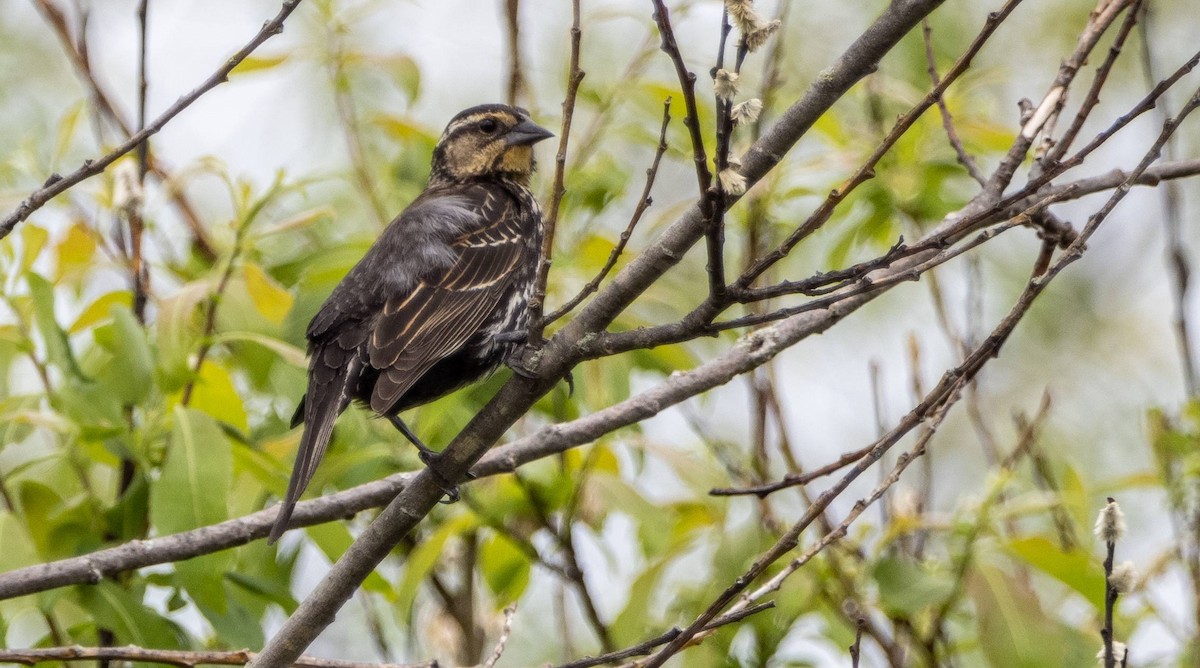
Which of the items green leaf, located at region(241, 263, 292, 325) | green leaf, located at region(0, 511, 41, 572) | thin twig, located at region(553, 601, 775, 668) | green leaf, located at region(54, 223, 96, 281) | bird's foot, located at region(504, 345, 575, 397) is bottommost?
thin twig, located at region(553, 601, 775, 668)

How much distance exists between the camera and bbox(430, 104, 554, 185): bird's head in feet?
15.8

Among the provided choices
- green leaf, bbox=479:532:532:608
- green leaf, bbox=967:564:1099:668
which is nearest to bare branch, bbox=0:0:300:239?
green leaf, bbox=479:532:532:608

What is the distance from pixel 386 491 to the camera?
340 centimetres

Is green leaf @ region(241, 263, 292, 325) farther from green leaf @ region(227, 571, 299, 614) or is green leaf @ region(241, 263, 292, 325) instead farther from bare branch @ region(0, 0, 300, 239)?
bare branch @ region(0, 0, 300, 239)

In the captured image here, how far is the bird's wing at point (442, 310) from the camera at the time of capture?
3.64 meters

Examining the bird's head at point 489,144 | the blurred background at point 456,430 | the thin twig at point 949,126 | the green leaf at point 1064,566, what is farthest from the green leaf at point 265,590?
the thin twig at point 949,126

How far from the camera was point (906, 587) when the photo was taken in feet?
11.9

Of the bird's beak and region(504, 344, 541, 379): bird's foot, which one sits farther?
the bird's beak

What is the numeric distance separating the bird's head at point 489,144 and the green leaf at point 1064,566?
223cm

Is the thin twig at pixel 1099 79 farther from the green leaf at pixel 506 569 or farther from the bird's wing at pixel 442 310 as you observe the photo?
the green leaf at pixel 506 569

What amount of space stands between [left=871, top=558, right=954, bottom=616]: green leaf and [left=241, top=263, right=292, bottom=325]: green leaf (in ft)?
6.50

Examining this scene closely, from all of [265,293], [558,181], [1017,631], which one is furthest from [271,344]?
[1017,631]

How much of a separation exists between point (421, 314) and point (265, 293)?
1.75 feet

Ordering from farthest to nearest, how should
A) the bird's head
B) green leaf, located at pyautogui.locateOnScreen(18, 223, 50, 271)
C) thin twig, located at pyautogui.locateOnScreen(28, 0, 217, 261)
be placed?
1. the bird's head
2. thin twig, located at pyautogui.locateOnScreen(28, 0, 217, 261)
3. green leaf, located at pyautogui.locateOnScreen(18, 223, 50, 271)
